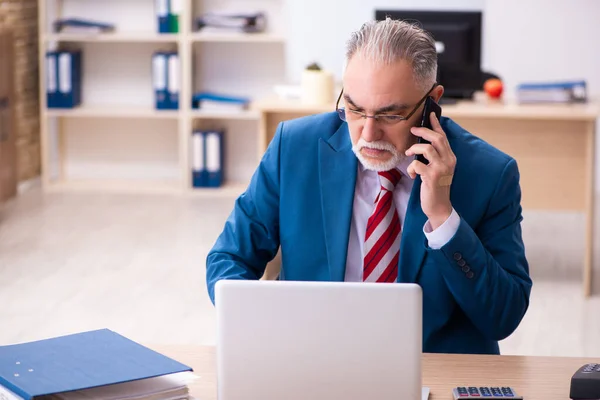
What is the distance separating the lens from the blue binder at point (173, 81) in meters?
6.07

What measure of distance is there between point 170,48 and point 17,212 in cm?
158

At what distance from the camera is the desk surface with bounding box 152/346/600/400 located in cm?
149

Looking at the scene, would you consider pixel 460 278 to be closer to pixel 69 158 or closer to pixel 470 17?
pixel 470 17

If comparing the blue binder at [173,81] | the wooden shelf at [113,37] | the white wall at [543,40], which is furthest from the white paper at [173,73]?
the white wall at [543,40]

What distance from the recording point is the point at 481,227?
71.4 inches

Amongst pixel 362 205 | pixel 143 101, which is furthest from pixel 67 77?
pixel 362 205

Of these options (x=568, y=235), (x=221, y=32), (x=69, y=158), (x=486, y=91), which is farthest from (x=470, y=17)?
(x=69, y=158)

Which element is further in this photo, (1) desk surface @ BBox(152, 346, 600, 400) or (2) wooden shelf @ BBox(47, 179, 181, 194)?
(2) wooden shelf @ BBox(47, 179, 181, 194)

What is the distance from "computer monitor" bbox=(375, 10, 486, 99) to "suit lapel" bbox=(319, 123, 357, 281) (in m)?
2.60

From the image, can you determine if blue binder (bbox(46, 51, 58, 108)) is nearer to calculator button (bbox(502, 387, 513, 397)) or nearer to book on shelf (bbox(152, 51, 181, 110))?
book on shelf (bbox(152, 51, 181, 110))

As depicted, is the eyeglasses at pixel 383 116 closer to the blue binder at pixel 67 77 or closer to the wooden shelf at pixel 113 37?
the wooden shelf at pixel 113 37

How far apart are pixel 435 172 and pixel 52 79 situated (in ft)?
16.2

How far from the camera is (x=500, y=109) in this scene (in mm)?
4180

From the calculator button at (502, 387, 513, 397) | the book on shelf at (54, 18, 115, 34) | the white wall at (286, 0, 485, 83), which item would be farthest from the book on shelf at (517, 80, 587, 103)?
the calculator button at (502, 387, 513, 397)
